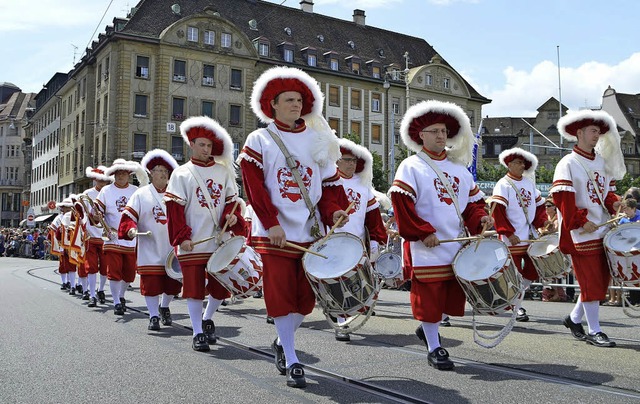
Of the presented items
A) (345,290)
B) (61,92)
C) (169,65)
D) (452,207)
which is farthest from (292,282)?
(61,92)

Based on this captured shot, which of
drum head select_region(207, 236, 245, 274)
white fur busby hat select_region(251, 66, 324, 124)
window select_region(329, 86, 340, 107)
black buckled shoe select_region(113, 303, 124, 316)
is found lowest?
black buckled shoe select_region(113, 303, 124, 316)

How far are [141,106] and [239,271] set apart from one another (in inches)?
1922

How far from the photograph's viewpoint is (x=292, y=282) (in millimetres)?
5598

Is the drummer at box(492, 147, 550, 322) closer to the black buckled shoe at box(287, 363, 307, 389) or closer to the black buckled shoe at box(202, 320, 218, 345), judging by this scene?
the black buckled shoe at box(202, 320, 218, 345)

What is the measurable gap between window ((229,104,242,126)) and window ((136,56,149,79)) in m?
6.93

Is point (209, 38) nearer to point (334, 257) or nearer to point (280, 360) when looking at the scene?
point (280, 360)

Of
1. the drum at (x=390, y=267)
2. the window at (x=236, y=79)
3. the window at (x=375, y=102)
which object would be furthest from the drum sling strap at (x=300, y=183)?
the window at (x=375, y=102)

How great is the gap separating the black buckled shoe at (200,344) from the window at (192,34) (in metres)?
49.3

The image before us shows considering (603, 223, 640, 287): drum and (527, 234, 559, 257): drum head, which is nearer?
(603, 223, 640, 287): drum

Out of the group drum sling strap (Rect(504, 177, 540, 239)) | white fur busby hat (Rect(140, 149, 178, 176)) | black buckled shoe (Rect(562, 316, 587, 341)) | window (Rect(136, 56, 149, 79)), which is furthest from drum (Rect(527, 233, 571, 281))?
window (Rect(136, 56, 149, 79))

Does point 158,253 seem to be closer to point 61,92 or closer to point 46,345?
point 46,345

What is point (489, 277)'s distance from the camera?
5.65 metres

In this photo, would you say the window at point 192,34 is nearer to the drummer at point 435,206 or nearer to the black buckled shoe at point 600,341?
the drummer at point 435,206

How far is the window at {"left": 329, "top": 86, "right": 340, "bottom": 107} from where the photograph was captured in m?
61.7
